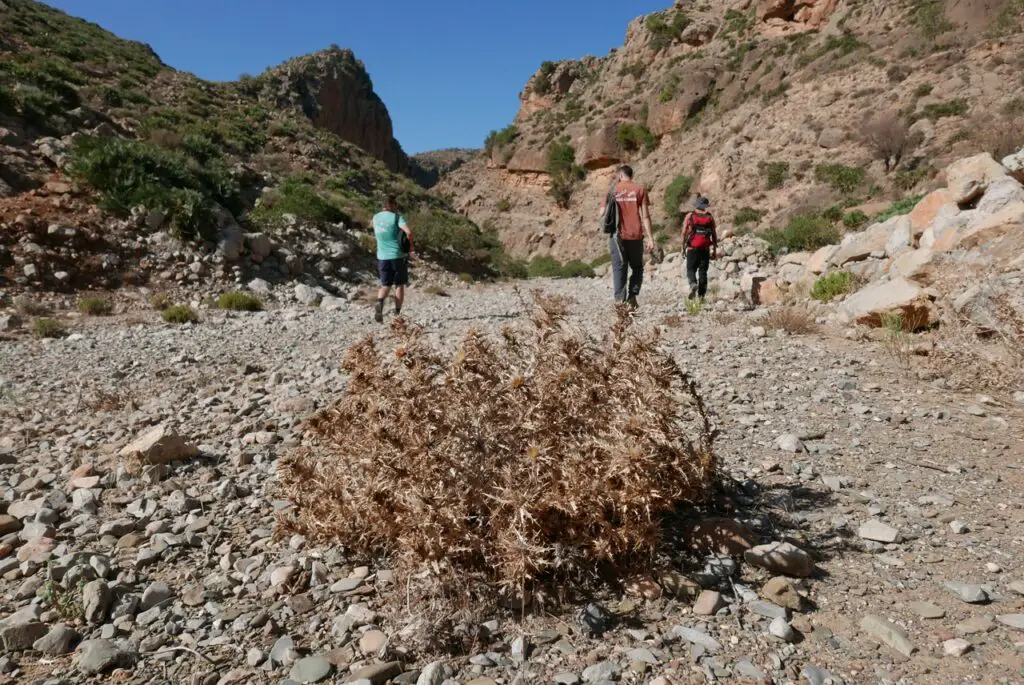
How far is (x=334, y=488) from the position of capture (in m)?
2.66

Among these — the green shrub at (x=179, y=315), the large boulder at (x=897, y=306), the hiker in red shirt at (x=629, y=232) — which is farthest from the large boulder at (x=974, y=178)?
the green shrub at (x=179, y=315)

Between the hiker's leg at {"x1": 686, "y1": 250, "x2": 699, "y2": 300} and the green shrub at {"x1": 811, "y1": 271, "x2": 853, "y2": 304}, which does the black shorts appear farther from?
the green shrub at {"x1": 811, "y1": 271, "x2": 853, "y2": 304}

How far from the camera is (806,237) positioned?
1936 centimetres

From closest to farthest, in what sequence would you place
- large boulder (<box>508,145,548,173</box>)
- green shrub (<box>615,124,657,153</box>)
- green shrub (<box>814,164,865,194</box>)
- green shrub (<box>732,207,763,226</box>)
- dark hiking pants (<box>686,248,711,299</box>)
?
dark hiking pants (<box>686,248,711,299</box>) → green shrub (<box>814,164,865,194</box>) → green shrub (<box>732,207,763,226</box>) → green shrub (<box>615,124,657,153</box>) → large boulder (<box>508,145,548,173</box>)

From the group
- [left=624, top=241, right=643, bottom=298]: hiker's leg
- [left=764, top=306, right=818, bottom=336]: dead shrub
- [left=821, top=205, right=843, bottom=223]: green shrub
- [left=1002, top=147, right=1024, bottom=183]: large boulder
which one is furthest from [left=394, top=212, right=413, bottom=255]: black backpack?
[left=821, top=205, right=843, bottom=223]: green shrub

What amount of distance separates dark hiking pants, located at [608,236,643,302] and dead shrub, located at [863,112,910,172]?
2483 cm

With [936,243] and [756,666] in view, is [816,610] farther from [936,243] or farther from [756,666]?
[936,243]

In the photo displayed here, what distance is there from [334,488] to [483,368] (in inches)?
36.0

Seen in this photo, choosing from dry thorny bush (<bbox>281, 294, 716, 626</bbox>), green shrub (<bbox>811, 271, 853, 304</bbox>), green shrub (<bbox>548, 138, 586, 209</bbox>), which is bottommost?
dry thorny bush (<bbox>281, 294, 716, 626</bbox>)

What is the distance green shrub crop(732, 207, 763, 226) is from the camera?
30.6 meters

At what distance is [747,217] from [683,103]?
17.9 metres

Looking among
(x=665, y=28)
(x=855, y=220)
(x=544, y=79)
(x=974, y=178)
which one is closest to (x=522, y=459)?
(x=974, y=178)

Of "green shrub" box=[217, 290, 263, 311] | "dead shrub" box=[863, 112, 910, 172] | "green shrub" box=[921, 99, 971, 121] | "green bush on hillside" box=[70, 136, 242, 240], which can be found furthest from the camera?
"dead shrub" box=[863, 112, 910, 172]

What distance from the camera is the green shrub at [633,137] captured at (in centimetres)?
4616
